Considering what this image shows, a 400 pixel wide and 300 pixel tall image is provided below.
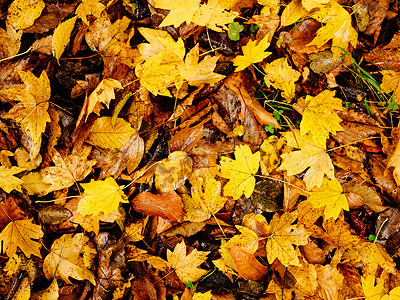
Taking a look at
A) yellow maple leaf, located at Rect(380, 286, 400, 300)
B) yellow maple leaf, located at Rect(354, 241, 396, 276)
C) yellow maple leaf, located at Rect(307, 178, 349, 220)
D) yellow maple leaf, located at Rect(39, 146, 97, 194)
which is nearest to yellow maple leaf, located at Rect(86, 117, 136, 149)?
yellow maple leaf, located at Rect(39, 146, 97, 194)

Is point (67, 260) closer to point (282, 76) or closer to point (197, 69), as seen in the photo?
point (197, 69)

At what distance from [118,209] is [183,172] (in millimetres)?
465

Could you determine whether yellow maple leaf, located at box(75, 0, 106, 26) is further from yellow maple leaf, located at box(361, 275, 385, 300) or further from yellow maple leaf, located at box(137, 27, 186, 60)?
yellow maple leaf, located at box(361, 275, 385, 300)

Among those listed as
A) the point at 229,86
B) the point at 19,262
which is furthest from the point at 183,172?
the point at 19,262

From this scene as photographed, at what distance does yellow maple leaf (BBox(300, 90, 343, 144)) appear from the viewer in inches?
56.8

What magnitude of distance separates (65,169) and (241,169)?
3.43ft

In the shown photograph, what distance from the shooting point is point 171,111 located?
154 cm

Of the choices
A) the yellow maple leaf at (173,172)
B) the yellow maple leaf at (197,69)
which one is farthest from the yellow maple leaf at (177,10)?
the yellow maple leaf at (173,172)

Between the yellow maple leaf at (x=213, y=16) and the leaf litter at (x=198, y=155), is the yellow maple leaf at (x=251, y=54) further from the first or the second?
the yellow maple leaf at (x=213, y=16)

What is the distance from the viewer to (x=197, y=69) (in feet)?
4.74

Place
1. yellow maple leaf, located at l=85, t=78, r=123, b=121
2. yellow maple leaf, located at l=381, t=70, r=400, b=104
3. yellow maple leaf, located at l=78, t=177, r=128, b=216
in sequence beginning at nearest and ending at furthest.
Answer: yellow maple leaf, located at l=85, t=78, r=123, b=121
yellow maple leaf, located at l=78, t=177, r=128, b=216
yellow maple leaf, located at l=381, t=70, r=400, b=104

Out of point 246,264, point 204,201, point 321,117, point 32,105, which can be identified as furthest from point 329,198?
point 32,105

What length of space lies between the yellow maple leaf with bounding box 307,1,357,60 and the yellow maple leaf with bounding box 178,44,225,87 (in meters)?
0.63

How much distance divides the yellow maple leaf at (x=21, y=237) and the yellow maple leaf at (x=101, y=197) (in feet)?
0.97
